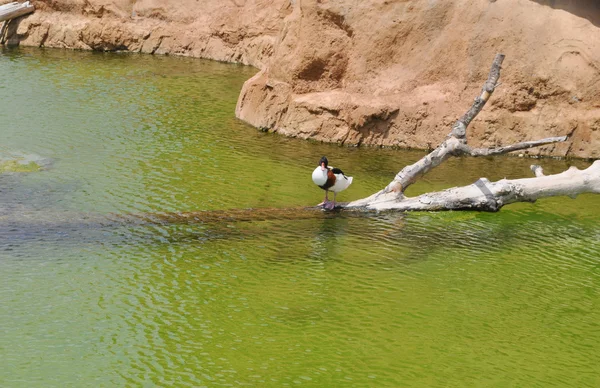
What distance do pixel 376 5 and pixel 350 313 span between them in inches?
300

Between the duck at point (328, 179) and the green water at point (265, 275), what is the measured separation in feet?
0.94

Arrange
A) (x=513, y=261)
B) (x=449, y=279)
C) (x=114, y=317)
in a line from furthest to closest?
(x=513, y=261), (x=449, y=279), (x=114, y=317)

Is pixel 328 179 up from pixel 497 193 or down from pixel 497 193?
down

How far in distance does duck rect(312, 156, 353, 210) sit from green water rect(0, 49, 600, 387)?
0.94ft

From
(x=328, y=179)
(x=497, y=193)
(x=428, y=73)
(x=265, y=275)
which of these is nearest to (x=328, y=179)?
(x=328, y=179)

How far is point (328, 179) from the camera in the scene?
10578 millimetres

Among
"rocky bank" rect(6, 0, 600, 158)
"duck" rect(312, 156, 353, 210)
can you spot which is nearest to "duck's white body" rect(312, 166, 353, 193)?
"duck" rect(312, 156, 353, 210)

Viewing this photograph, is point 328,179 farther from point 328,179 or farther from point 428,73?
point 428,73

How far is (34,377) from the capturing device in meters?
6.96

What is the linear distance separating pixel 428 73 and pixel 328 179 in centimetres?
476

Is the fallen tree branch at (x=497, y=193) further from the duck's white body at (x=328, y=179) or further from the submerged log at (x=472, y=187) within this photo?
the duck's white body at (x=328, y=179)

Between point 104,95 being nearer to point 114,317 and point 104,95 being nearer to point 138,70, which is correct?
point 138,70

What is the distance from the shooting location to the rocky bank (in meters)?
14.0

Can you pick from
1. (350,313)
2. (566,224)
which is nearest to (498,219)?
(566,224)
